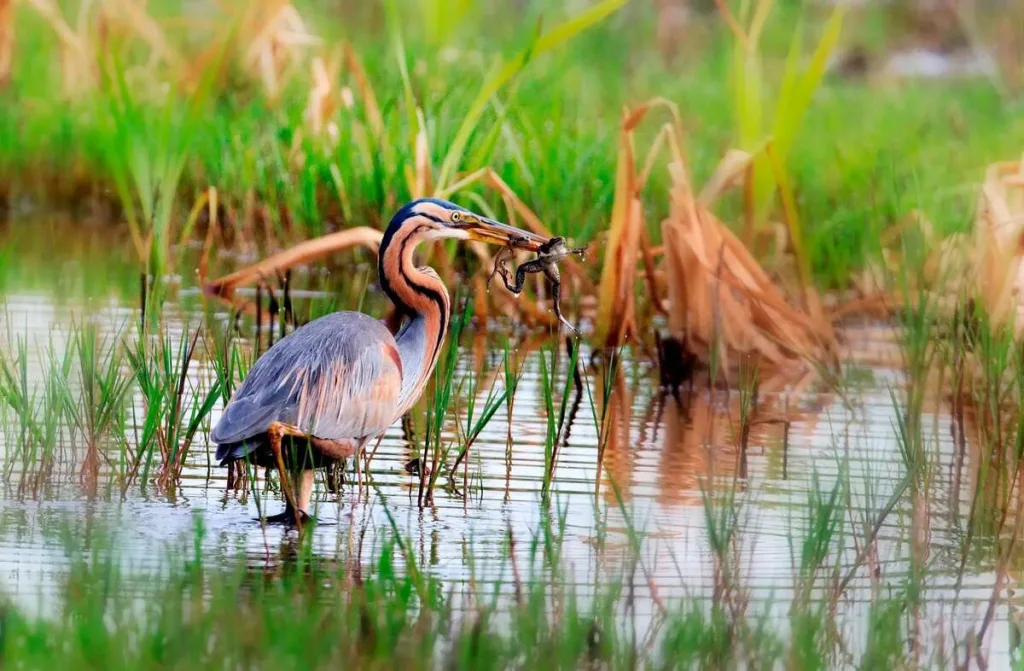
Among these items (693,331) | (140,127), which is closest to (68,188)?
(140,127)

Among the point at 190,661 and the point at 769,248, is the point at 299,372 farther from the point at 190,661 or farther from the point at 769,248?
the point at 769,248

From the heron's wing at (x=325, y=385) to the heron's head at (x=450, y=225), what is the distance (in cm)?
42

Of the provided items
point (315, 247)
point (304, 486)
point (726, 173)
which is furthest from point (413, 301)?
point (726, 173)

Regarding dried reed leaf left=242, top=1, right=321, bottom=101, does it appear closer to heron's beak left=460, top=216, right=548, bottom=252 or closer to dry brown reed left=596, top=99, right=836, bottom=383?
dry brown reed left=596, top=99, right=836, bottom=383

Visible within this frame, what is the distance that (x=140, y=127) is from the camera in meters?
9.35

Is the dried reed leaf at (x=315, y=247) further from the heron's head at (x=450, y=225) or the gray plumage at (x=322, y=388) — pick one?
the gray plumage at (x=322, y=388)

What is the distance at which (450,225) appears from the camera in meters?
6.87

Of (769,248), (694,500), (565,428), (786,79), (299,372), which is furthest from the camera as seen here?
(769,248)

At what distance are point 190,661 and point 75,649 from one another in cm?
24

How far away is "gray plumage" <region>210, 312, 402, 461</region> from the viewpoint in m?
6.11

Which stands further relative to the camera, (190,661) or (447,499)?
(447,499)

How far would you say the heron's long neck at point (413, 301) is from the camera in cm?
680

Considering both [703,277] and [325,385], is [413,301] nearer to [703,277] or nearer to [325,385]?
[325,385]

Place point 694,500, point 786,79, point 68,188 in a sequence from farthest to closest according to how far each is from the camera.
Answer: point 68,188, point 786,79, point 694,500
